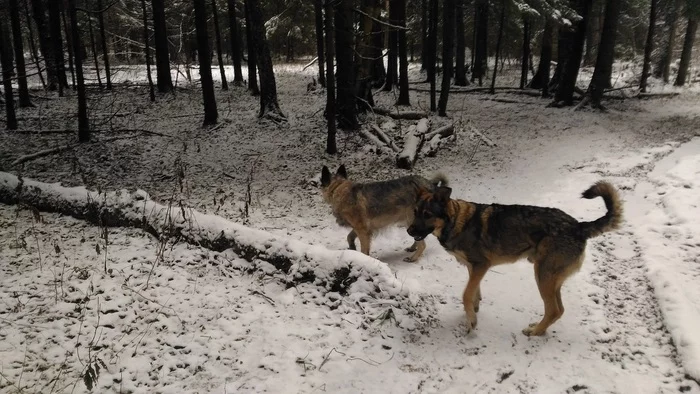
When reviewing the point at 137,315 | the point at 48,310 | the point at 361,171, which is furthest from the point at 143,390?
the point at 361,171

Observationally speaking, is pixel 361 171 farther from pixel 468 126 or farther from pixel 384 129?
pixel 468 126

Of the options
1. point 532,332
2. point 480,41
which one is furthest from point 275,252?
point 480,41

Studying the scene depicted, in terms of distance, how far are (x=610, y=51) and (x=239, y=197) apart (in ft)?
62.0

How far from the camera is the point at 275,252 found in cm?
637

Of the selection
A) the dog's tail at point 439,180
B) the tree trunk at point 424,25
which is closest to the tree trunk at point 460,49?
the tree trunk at point 424,25

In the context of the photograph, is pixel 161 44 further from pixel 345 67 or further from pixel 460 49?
pixel 460 49

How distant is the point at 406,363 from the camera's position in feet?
15.9

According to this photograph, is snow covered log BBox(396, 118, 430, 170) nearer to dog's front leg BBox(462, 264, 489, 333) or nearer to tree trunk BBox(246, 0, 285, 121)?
tree trunk BBox(246, 0, 285, 121)

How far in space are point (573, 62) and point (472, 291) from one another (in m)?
19.4

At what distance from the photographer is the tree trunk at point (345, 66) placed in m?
14.3

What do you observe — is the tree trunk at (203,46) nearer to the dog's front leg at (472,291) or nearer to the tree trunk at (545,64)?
the dog's front leg at (472,291)

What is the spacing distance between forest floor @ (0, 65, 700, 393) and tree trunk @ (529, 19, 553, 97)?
12.6m

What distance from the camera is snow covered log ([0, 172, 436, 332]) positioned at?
5.68m

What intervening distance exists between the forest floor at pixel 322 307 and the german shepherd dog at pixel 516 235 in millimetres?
673
